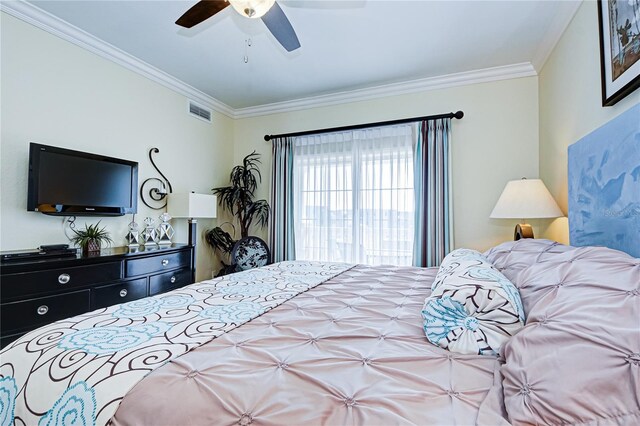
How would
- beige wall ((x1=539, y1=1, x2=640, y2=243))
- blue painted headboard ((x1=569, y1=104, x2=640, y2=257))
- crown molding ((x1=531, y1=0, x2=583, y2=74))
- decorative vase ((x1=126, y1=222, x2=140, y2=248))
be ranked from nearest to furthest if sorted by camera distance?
blue painted headboard ((x1=569, y1=104, x2=640, y2=257))
beige wall ((x1=539, y1=1, x2=640, y2=243))
crown molding ((x1=531, y1=0, x2=583, y2=74))
decorative vase ((x1=126, y1=222, x2=140, y2=248))

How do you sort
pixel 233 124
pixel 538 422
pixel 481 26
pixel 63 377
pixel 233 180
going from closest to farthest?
pixel 538 422, pixel 63 377, pixel 481 26, pixel 233 180, pixel 233 124

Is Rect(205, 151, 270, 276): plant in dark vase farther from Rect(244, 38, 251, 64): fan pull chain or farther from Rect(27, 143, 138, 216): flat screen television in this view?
Rect(244, 38, 251, 64): fan pull chain

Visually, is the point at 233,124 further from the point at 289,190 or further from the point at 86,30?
→ the point at 86,30

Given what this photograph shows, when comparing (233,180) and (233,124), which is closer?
(233,180)

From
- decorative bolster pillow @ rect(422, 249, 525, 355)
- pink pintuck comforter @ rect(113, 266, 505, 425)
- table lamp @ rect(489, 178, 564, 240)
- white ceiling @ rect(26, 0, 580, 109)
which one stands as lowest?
pink pintuck comforter @ rect(113, 266, 505, 425)

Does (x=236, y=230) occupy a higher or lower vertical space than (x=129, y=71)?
lower

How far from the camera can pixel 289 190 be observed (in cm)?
397

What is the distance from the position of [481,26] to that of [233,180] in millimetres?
3310

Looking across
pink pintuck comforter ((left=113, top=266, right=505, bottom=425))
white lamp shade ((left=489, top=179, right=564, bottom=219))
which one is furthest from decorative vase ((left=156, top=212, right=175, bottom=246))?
white lamp shade ((left=489, top=179, right=564, bottom=219))

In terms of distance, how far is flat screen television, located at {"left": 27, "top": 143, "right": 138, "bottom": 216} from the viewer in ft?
7.36

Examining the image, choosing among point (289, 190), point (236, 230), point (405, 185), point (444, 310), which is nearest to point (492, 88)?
point (405, 185)

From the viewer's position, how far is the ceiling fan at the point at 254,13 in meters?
1.62

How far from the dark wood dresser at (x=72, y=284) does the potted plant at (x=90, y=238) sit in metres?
0.18

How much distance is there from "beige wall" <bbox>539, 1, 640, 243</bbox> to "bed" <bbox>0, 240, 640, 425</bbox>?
4.31ft
